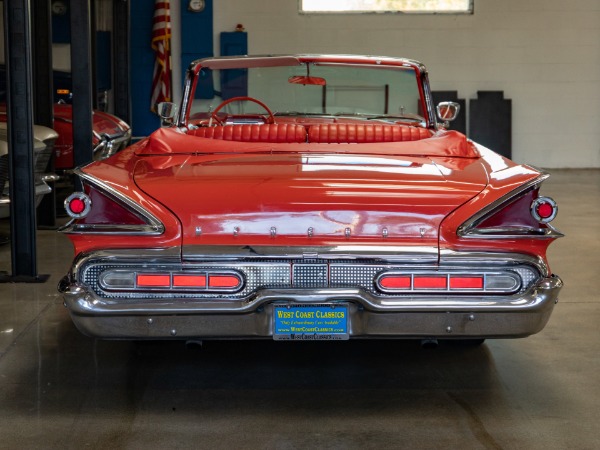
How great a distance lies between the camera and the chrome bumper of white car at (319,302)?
324cm

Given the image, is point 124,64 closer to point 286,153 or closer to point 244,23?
point 244,23

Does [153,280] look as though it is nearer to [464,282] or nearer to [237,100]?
[464,282]

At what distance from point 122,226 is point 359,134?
64.5 inches

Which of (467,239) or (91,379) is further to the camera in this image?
(91,379)

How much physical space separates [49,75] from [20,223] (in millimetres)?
2800

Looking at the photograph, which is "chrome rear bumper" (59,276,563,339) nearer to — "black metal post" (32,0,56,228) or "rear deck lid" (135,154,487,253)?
"rear deck lid" (135,154,487,253)

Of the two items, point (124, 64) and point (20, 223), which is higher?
point (124, 64)

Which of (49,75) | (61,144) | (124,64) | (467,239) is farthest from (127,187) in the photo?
(124,64)

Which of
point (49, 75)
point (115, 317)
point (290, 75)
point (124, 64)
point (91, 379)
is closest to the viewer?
point (115, 317)

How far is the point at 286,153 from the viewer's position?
13.1 ft

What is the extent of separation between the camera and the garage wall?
14680 mm

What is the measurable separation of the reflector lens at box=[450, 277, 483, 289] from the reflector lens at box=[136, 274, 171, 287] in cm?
99

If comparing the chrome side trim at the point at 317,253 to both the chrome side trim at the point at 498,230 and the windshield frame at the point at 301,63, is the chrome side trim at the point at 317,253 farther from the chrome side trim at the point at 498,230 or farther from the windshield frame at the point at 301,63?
the windshield frame at the point at 301,63

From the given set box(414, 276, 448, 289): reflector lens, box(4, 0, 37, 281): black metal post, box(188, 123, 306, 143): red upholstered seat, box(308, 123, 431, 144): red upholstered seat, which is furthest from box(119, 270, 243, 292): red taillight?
box(4, 0, 37, 281): black metal post
